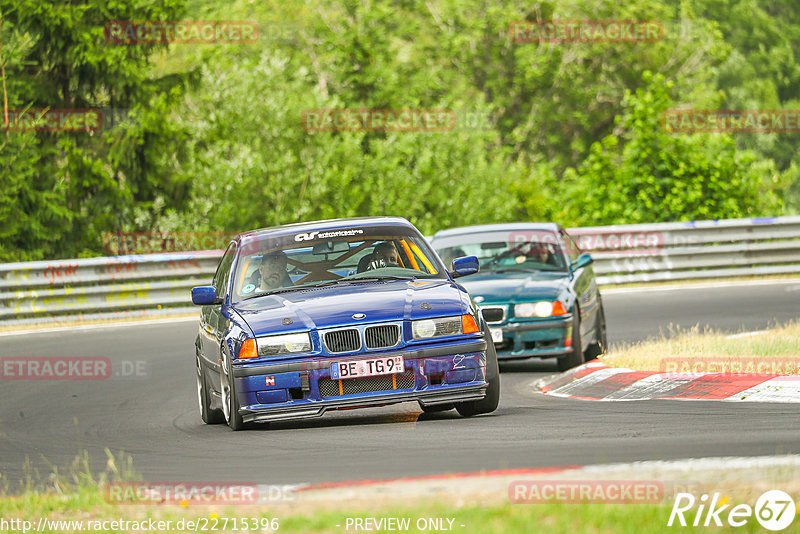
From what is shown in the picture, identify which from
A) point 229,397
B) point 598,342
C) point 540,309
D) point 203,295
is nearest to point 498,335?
point 540,309

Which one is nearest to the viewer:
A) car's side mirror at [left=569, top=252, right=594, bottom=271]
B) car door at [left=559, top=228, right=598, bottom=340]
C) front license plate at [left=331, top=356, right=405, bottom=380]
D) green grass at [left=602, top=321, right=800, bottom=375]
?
front license plate at [left=331, top=356, right=405, bottom=380]

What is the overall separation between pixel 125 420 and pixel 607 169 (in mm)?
19750

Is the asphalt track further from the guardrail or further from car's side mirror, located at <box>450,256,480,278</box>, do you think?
the guardrail

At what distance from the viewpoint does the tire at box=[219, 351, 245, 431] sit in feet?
29.8

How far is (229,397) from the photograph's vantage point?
9273mm

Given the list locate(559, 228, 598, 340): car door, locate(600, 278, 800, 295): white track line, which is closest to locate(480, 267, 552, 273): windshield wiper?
locate(559, 228, 598, 340): car door

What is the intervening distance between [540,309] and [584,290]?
92 centimetres

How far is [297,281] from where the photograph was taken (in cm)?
1006

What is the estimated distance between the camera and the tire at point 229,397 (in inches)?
358

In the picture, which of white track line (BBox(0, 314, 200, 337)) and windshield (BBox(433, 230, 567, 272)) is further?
white track line (BBox(0, 314, 200, 337))

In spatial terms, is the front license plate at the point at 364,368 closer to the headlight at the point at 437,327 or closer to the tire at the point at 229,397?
the headlight at the point at 437,327

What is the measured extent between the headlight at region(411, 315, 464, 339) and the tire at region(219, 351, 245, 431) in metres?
1.29

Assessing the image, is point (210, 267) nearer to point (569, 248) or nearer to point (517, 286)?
point (569, 248)

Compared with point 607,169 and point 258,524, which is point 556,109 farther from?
point 258,524
